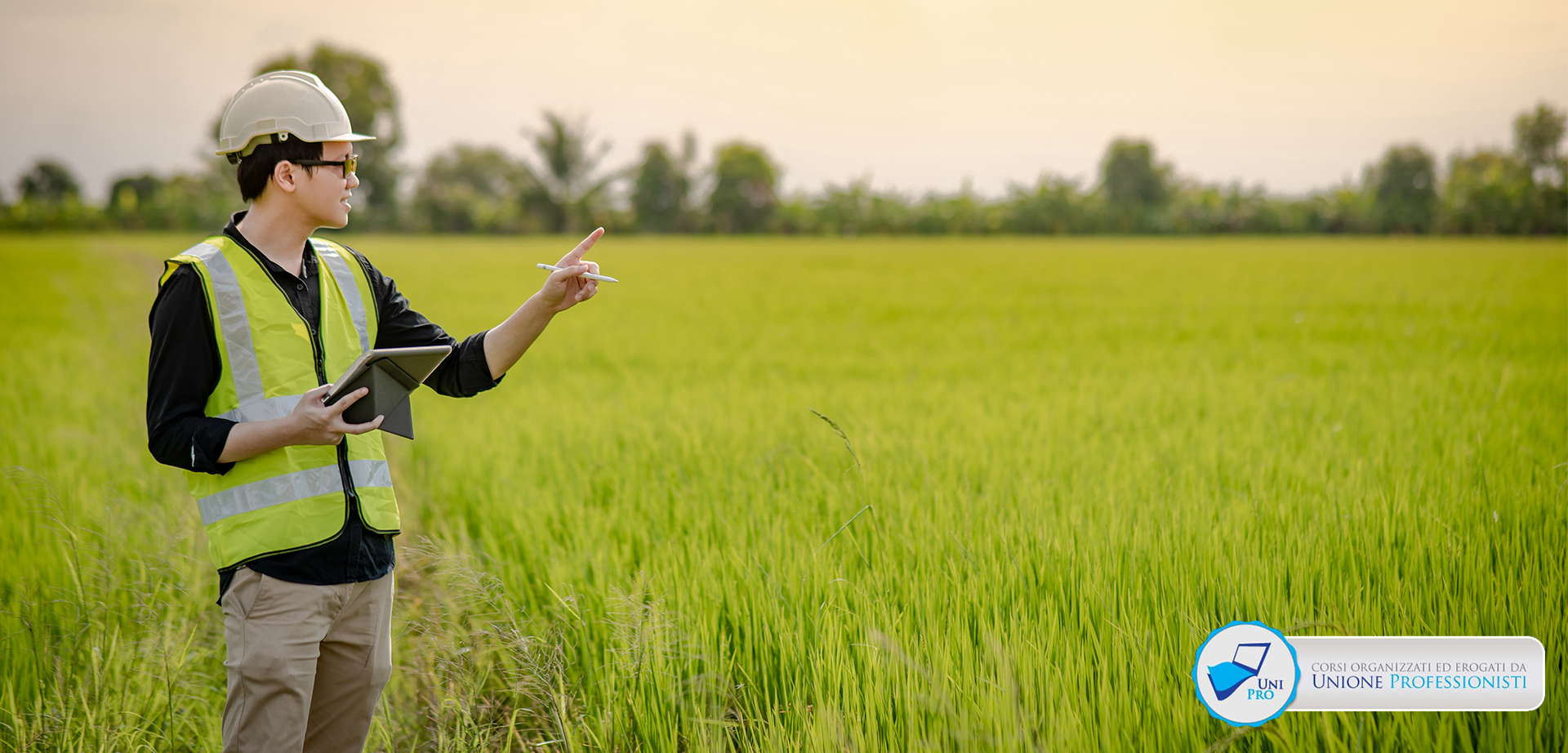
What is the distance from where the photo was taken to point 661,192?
159 ft

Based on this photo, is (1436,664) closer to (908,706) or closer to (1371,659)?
(1371,659)

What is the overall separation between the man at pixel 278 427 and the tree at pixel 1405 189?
147ft

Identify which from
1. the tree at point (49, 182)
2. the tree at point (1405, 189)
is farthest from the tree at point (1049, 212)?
the tree at point (49, 182)

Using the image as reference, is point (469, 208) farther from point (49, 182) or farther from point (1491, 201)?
point (1491, 201)

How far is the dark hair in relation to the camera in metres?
1.51

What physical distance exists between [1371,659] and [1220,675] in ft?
1.01

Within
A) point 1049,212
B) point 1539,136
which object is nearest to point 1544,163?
point 1539,136

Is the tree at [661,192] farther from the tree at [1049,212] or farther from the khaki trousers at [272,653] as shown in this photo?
the khaki trousers at [272,653]

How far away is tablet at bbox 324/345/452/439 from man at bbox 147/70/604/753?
0.04 metres

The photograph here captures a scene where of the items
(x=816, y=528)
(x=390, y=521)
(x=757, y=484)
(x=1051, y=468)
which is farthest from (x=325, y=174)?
(x=1051, y=468)

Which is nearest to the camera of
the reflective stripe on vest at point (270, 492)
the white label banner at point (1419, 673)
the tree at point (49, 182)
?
the reflective stripe on vest at point (270, 492)

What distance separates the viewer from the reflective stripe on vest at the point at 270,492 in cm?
147

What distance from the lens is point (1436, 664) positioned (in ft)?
5.77

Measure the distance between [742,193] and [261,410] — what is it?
48082 mm
